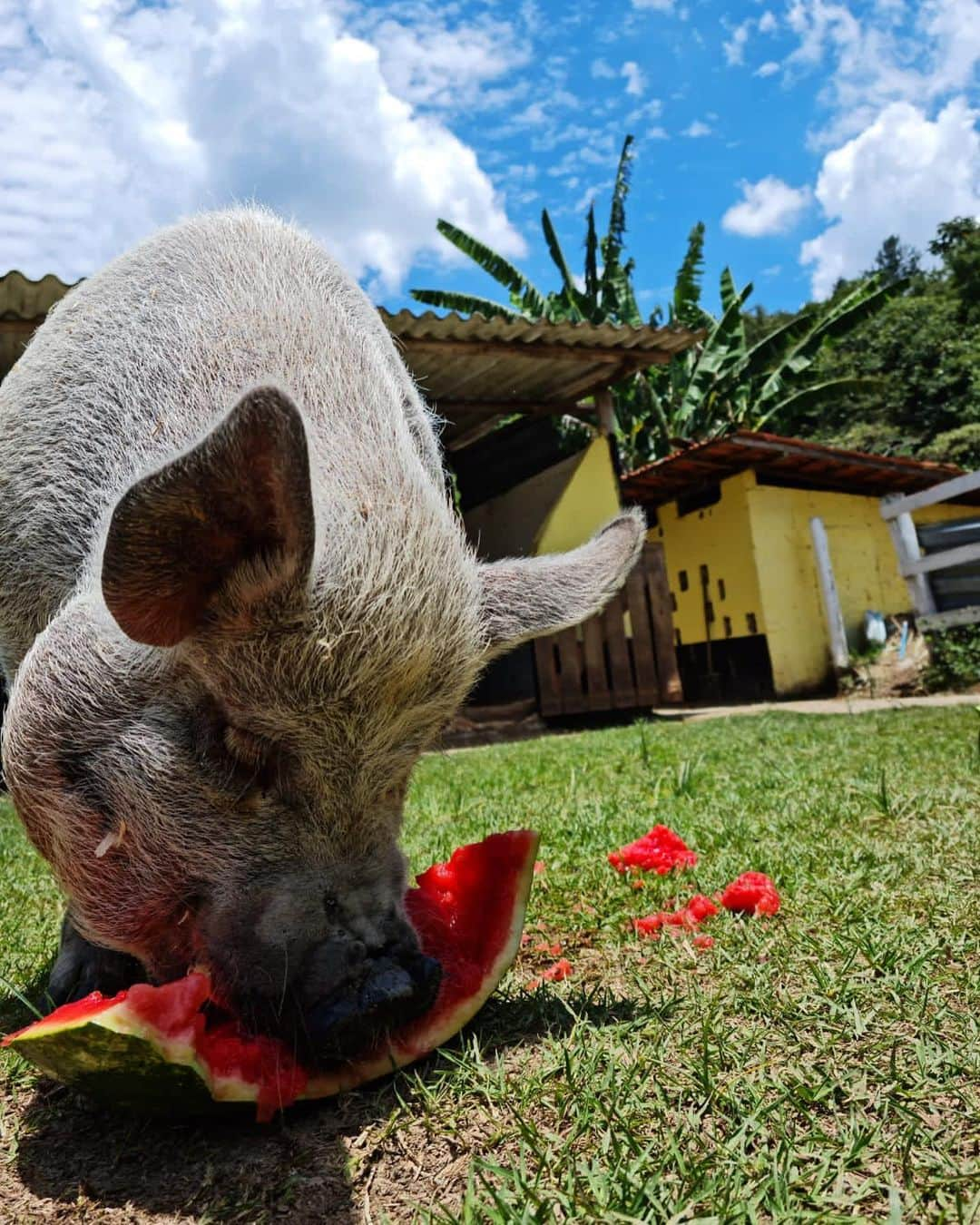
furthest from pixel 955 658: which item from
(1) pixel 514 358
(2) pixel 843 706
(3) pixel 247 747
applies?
(3) pixel 247 747

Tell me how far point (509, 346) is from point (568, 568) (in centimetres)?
745

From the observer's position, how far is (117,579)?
70.2 inches

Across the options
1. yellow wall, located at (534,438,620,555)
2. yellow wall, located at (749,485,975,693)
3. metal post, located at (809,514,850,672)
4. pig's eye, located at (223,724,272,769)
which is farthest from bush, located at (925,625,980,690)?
pig's eye, located at (223,724,272,769)

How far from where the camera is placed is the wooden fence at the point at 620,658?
A: 38.2 ft

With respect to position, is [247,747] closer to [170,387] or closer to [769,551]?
[170,387]

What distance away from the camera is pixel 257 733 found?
6.43 feet

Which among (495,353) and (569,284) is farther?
(569,284)

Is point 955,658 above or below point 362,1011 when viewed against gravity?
above

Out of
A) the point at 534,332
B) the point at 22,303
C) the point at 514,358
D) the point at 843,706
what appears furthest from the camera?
the point at 843,706

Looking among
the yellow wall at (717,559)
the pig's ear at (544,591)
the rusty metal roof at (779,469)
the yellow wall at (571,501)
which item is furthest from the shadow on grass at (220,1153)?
the yellow wall at (717,559)

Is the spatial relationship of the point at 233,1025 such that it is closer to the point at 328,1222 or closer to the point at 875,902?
the point at 328,1222

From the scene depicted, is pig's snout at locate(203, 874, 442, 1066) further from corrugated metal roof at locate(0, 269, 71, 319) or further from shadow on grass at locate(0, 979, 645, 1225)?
corrugated metal roof at locate(0, 269, 71, 319)

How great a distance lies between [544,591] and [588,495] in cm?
986

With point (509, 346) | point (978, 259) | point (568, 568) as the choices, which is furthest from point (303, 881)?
point (978, 259)
